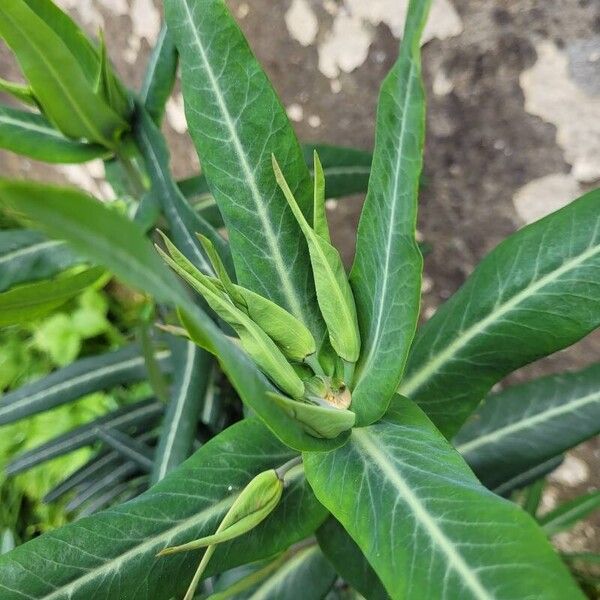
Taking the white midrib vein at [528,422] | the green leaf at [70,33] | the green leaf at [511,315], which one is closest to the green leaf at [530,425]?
the white midrib vein at [528,422]

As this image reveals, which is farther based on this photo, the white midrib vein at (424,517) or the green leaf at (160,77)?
the green leaf at (160,77)

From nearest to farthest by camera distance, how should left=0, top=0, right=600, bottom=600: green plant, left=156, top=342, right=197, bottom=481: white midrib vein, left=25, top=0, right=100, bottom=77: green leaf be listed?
left=0, top=0, right=600, bottom=600: green plant
left=25, top=0, right=100, bottom=77: green leaf
left=156, top=342, right=197, bottom=481: white midrib vein

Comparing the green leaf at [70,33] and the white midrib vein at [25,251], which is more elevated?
the green leaf at [70,33]

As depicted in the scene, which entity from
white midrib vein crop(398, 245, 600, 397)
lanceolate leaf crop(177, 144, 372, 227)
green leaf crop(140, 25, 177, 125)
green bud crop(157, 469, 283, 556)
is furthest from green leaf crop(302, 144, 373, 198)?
green bud crop(157, 469, 283, 556)

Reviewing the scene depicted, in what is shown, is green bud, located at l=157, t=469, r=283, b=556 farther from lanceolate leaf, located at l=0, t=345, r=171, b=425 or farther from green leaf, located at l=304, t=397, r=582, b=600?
lanceolate leaf, located at l=0, t=345, r=171, b=425

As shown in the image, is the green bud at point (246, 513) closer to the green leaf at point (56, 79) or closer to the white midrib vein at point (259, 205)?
the white midrib vein at point (259, 205)

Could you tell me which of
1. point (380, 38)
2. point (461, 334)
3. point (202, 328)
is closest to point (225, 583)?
point (461, 334)

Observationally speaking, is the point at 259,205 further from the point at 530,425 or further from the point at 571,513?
the point at 571,513

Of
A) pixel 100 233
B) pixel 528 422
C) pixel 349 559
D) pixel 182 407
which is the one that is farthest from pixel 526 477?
pixel 100 233
